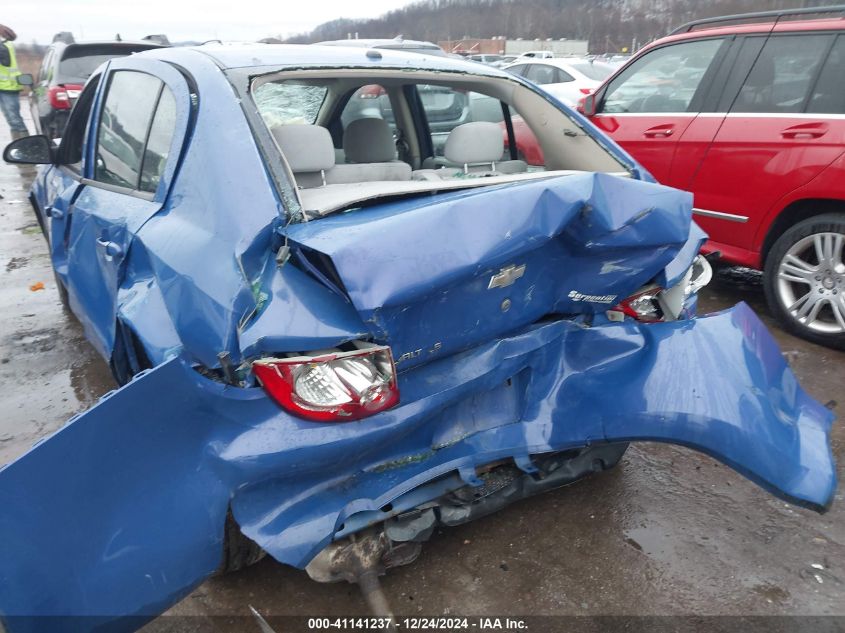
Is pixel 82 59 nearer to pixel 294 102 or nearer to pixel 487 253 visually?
pixel 294 102

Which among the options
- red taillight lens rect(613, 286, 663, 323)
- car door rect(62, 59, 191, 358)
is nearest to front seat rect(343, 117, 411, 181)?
car door rect(62, 59, 191, 358)

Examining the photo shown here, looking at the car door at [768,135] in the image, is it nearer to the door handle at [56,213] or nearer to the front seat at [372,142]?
the front seat at [372,142]

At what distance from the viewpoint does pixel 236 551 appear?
1.96m

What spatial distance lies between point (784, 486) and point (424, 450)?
41.3 inches

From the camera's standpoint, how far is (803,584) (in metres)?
2.11

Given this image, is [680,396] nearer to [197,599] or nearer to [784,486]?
[784,486]

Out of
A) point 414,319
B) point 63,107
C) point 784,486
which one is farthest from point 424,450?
point 63,107

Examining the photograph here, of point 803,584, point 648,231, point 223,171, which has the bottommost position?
point 803,584

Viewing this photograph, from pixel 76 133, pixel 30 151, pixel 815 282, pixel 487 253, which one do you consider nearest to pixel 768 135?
pixel 815 282

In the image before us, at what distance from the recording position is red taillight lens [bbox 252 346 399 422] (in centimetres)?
158

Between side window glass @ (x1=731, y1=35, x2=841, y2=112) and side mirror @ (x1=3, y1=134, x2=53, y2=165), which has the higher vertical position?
side window glass @ (x1=731, y1=35, x2=841, y2=112)

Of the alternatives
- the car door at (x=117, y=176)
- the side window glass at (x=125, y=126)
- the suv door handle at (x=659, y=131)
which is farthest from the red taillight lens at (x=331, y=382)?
the suv door handle at (x=659, y=131)

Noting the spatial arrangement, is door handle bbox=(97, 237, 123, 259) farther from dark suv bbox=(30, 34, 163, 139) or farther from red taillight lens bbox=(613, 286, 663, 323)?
dark suv bbox=(30, 34, 163, 139)

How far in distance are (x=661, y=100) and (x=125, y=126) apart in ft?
11.6
